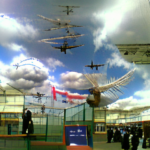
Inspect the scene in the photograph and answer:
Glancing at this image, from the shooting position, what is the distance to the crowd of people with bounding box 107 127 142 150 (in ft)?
12.4

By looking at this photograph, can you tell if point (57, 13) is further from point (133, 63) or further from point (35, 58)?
A: point (133, 63)

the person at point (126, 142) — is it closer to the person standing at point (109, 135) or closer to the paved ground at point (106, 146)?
the paved ground at point (106, 146)

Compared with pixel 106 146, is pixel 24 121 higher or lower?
higher

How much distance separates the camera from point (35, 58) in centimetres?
378

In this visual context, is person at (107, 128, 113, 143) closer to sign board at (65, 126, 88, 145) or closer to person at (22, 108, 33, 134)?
sign board at (65, 126, 88, 145)

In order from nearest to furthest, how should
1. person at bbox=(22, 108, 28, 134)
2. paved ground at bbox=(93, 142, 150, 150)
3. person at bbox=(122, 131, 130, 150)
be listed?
1. person at bbox=(22, 108, 28, 134)
2. paved ground at bbox=(93, 142, 150, 150)
3. person at bbox=(122, 131, 130, 150)

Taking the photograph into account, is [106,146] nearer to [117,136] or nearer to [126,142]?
[117,136]

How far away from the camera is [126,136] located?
3.90 metres

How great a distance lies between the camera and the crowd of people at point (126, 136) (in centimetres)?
379

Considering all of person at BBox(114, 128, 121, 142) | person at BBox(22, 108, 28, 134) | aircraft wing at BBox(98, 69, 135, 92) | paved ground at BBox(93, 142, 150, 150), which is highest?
aircraft wing at BBox(98, 69, 135, 92)

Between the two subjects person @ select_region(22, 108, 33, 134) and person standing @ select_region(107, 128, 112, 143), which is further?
person standing @ select_region(107, 128, 112, 143)

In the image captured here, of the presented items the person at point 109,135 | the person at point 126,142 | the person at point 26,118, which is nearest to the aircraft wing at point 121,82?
the person at point 109,135

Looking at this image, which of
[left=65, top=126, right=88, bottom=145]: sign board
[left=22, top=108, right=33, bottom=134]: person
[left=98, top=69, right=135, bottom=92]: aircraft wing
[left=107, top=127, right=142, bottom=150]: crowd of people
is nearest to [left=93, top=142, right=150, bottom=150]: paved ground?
[left=107, top=127, right=142, bottom=150]: crowd of people

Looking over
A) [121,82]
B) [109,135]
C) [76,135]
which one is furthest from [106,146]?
[121,82]
